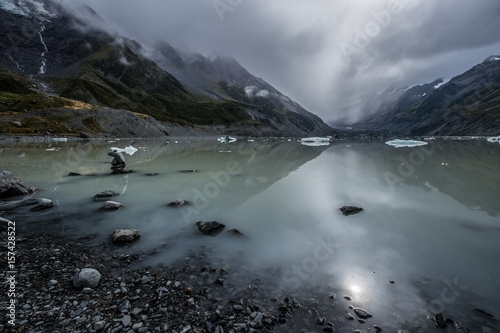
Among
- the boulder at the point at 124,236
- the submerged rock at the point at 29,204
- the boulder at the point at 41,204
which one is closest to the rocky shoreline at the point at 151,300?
the boulder at the point at 124,236

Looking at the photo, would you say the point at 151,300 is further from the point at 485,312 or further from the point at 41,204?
the point at 41,204

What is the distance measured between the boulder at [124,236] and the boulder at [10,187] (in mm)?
12391

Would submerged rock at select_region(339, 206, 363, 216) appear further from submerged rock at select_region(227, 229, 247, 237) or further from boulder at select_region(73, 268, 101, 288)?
boulder at select_region(73, 268, 101, 288)

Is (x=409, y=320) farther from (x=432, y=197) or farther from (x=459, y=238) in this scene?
(x=432, y=197)

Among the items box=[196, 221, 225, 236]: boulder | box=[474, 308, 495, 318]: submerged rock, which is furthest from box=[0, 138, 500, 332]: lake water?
box=[196, 221, 225, 236]: boulder

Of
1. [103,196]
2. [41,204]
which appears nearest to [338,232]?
[103,196]

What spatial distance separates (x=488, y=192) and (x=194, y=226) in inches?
959

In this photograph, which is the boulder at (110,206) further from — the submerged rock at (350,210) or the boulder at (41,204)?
the submerged rock at (350,210)

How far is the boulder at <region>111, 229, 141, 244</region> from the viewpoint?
38.2ft

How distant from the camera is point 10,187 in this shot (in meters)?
18.8

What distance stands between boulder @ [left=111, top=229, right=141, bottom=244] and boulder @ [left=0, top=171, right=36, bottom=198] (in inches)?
488

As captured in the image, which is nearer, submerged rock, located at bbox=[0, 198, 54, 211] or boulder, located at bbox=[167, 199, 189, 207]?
submerged rock, located at bbox=[0, 198, 54, 211]

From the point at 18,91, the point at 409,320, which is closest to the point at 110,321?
the point at 409,320

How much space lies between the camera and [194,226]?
14047 millimetres
